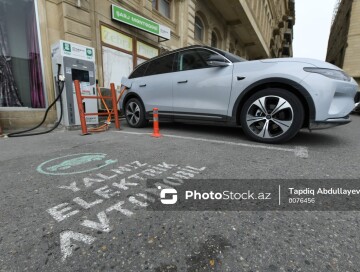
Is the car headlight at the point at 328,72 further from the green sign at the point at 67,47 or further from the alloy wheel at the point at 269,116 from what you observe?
the green sign at the point at 67,47

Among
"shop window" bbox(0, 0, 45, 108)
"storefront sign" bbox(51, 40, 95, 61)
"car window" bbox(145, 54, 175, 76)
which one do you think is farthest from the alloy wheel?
"shop window" bbox(0, 0, 45, 108)

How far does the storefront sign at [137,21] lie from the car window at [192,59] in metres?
4.55

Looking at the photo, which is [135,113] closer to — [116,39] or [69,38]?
[69,38]

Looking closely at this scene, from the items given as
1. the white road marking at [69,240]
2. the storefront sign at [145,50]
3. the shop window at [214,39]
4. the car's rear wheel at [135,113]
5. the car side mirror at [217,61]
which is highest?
the shop window at [214,39]

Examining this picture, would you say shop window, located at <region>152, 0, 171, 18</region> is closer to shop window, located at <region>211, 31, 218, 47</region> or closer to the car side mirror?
shop window, located at <region>211, 31, 218, 47</region>

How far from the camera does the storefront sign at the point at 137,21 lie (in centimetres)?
720

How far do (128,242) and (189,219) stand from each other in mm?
381

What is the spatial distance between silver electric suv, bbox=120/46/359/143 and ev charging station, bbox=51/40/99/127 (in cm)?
217

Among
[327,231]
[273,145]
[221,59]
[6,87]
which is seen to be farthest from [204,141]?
[6,87]

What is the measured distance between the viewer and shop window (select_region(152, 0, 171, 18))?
31.4ft

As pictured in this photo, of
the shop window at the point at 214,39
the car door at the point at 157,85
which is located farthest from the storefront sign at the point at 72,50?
the shop window at the point at 214,39

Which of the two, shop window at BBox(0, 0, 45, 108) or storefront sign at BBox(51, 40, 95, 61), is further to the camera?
shop window at BBox(0, 0, 45, 108)

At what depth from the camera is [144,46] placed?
874 cm

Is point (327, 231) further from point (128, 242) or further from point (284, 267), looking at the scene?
point (128, 242)
